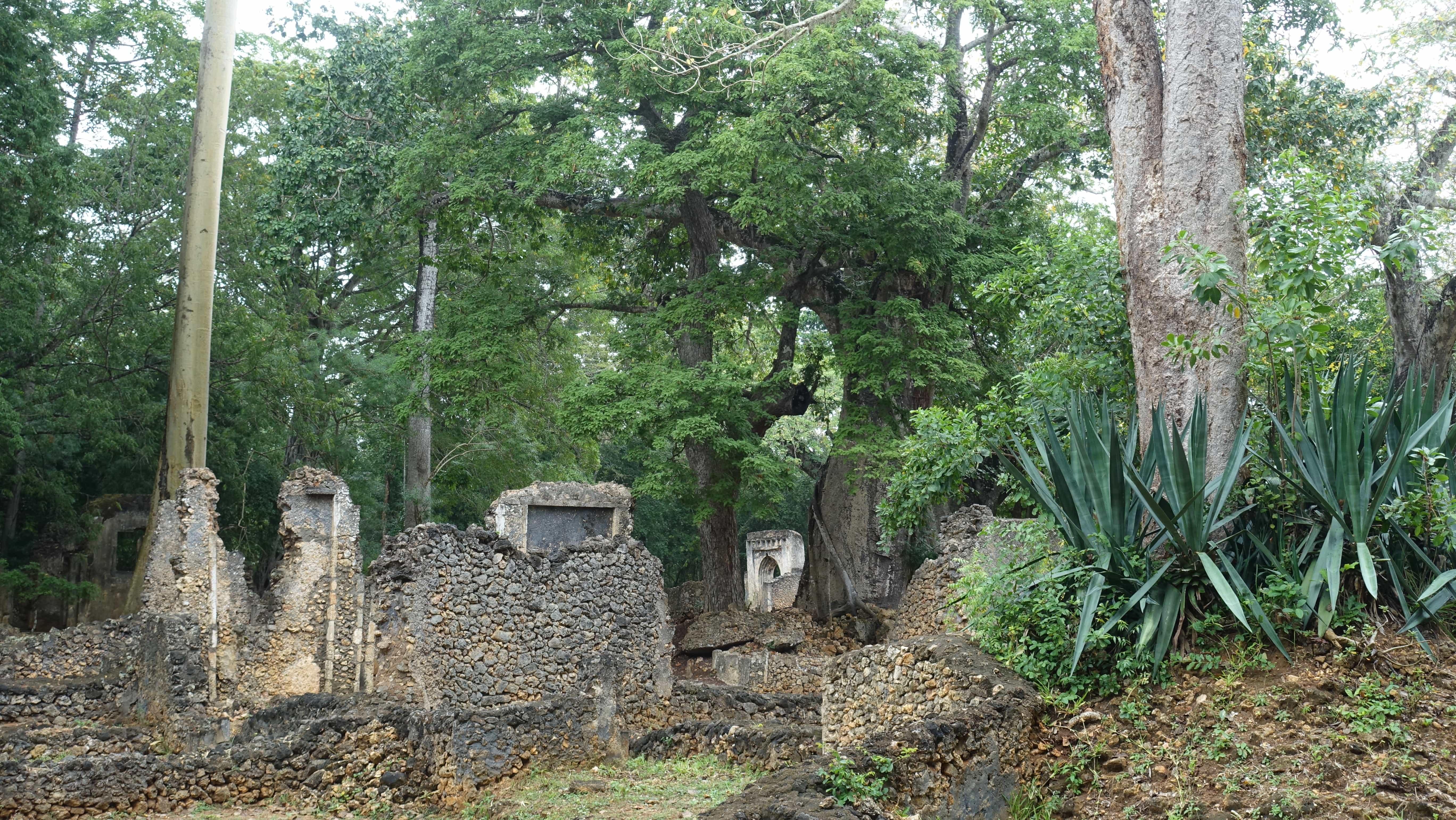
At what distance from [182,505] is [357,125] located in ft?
23.0

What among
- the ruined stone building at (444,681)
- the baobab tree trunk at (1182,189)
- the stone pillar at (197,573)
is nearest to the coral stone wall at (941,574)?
the ruined stone building at (444,681)

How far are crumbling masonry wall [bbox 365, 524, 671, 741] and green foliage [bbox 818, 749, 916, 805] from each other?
525cm

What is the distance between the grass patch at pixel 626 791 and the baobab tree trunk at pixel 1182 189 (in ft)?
13.3

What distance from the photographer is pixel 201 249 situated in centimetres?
1827

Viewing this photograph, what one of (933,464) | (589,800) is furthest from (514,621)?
(933,464)

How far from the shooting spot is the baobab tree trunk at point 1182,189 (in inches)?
296

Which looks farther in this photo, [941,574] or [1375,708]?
[941,574]

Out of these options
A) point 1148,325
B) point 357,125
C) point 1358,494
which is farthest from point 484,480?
point 1358,494

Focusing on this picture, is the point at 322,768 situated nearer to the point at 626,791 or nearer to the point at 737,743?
A: the point at 626,791

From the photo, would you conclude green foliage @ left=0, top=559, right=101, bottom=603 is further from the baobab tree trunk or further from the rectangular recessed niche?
the baobab tree trunk

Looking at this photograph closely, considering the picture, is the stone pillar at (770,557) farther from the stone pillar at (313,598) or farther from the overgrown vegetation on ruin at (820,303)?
the stone pillar at (313,598)

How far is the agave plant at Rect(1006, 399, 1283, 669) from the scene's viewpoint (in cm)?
616

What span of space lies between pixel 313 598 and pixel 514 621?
5.31 m

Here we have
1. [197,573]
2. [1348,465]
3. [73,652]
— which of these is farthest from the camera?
[73,652]
